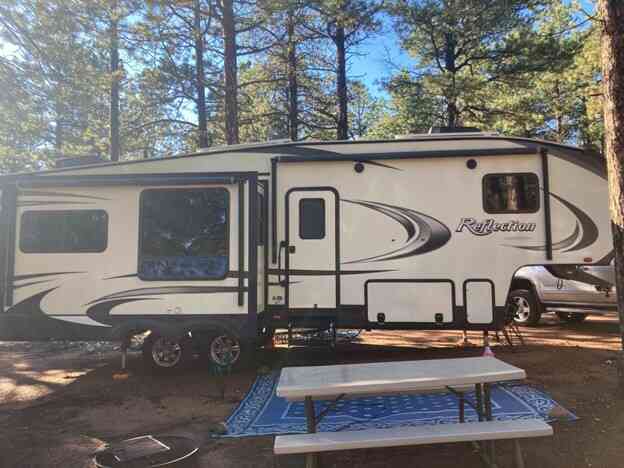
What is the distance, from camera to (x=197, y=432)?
13.9ft

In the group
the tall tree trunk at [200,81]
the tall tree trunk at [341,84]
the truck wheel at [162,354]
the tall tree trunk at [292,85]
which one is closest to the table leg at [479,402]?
the truck wheel at [162,354]

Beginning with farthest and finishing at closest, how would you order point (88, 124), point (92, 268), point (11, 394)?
point (88, 124) → point (92, 268) → point (11, 394)

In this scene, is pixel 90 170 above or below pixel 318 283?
above

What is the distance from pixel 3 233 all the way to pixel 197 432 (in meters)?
4.00

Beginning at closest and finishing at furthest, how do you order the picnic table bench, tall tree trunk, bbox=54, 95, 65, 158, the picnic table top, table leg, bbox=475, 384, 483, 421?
the picnic table bench, the picnic table top, table leg, bbox=475, 384, 483, 421, tall tree trunk, bbox=54, 95, 65, 158

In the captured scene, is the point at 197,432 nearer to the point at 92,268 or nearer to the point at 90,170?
the point at 92,268

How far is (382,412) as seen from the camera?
4.46 m

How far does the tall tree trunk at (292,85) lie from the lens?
13125 mm

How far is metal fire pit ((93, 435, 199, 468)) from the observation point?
3.35 meters

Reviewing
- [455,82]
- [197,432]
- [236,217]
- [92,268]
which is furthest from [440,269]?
[455,82]

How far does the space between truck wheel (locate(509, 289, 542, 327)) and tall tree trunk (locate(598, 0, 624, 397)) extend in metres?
4.77

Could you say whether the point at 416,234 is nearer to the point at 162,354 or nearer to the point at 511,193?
the point at 511,193

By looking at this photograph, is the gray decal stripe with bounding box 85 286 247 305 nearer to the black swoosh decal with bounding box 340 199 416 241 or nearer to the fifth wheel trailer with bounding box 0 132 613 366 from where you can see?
the fifth wheel trailer with bounding box 0 132 613 366

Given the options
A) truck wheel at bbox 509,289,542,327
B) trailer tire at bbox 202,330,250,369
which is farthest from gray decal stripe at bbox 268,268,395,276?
truck wheel at bbox 509,289,542,327
